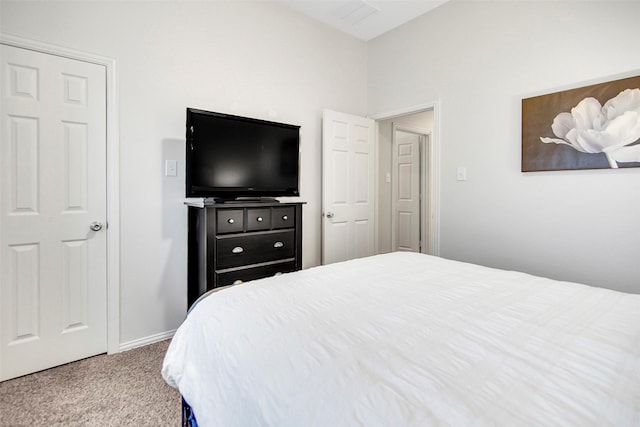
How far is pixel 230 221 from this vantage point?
227cm

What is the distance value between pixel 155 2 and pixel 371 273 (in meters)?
2.54

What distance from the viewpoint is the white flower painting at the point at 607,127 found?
206cm

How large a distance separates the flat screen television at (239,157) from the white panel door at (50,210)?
62 centimetres

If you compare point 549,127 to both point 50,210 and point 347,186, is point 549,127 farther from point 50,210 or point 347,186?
point 50,210

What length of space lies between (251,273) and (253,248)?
0.61 ft

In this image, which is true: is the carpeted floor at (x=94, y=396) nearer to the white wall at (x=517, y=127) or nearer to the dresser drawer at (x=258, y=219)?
the dresser drawer at (x=258, y=219)

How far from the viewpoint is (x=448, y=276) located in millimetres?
1639

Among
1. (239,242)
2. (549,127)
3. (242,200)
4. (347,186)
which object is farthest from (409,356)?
(347,186)

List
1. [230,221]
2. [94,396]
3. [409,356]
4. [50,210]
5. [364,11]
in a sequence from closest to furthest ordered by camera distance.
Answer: [409,356] < [94,396] < [50,210] < [230,221] < [364,11]

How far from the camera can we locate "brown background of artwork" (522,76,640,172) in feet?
7.08

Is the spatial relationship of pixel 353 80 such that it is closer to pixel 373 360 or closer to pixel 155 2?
pixel 155 2

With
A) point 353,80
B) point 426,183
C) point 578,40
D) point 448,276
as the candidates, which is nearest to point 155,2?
point 353,80

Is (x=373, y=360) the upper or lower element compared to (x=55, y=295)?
Answer: upper

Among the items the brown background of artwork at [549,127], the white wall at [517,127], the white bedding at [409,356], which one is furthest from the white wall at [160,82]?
the brown background of artwork at [549,127]
